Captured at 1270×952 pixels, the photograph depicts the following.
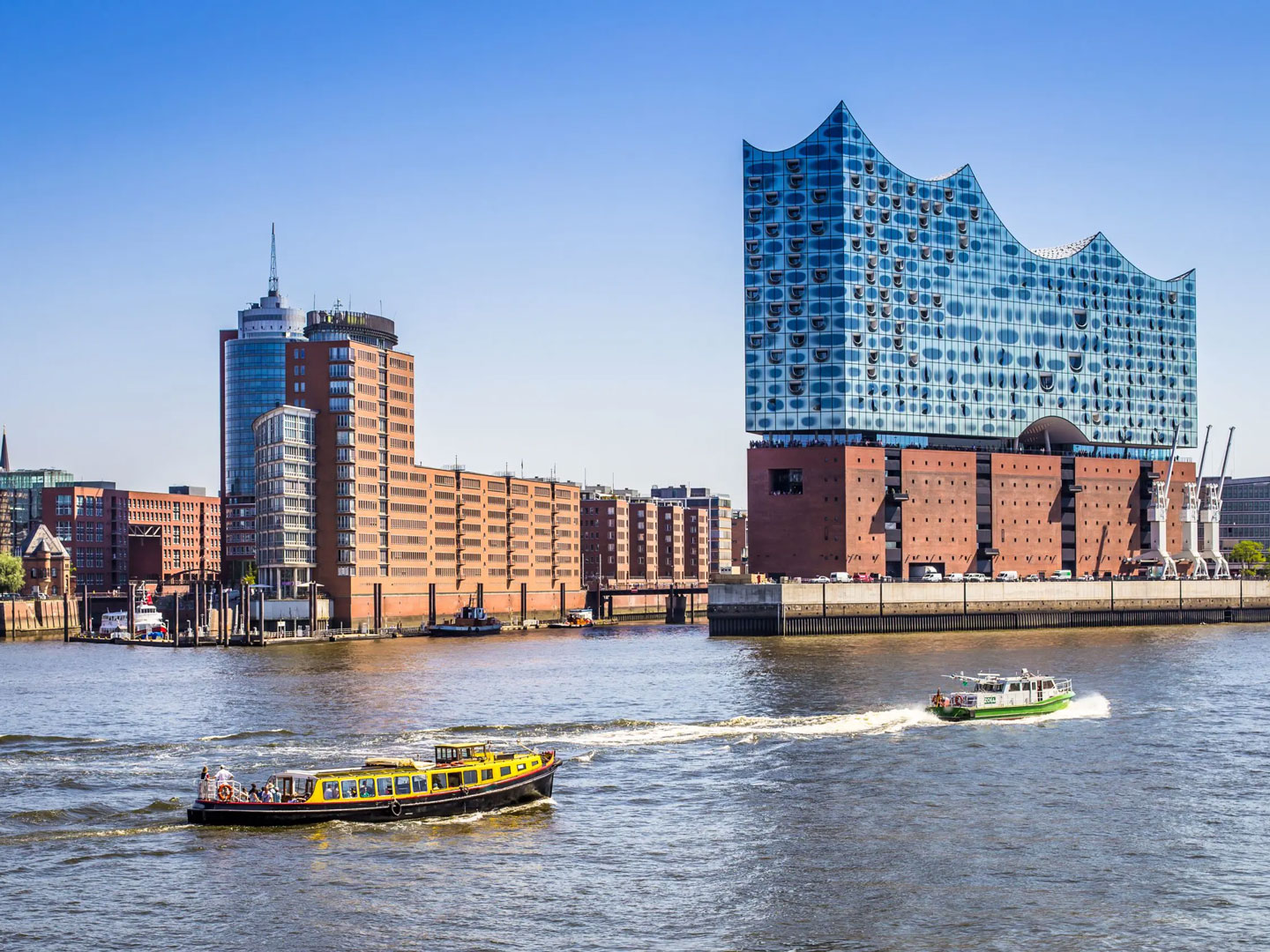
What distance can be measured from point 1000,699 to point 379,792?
43491mm

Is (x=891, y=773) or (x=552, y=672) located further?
(x=552, y=672)

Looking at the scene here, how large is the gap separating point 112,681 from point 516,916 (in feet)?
290

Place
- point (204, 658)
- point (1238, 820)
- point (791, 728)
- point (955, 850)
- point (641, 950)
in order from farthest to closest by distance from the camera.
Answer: point (204, 658) → point (791, 728) → point (1238, 820) → point (955, 850) → point (641, 950)

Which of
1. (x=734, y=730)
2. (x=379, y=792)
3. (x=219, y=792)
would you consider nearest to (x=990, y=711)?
(x=734, y=730)

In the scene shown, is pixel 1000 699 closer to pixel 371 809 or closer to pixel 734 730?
pixel 734 730

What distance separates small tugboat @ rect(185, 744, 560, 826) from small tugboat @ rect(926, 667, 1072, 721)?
1320 inches

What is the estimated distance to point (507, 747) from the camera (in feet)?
254

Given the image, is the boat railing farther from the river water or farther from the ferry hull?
the ferry hull

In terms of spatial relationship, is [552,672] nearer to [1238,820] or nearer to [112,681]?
[112,681]

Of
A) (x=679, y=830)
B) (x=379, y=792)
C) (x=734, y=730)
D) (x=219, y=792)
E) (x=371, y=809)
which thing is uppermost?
(x=219, y=792)

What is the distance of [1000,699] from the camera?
3688 inches

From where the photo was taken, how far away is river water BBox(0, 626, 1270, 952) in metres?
49.7

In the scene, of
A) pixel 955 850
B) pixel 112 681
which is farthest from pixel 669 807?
pixel 112 681

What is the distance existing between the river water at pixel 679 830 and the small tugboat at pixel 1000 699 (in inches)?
53.9
